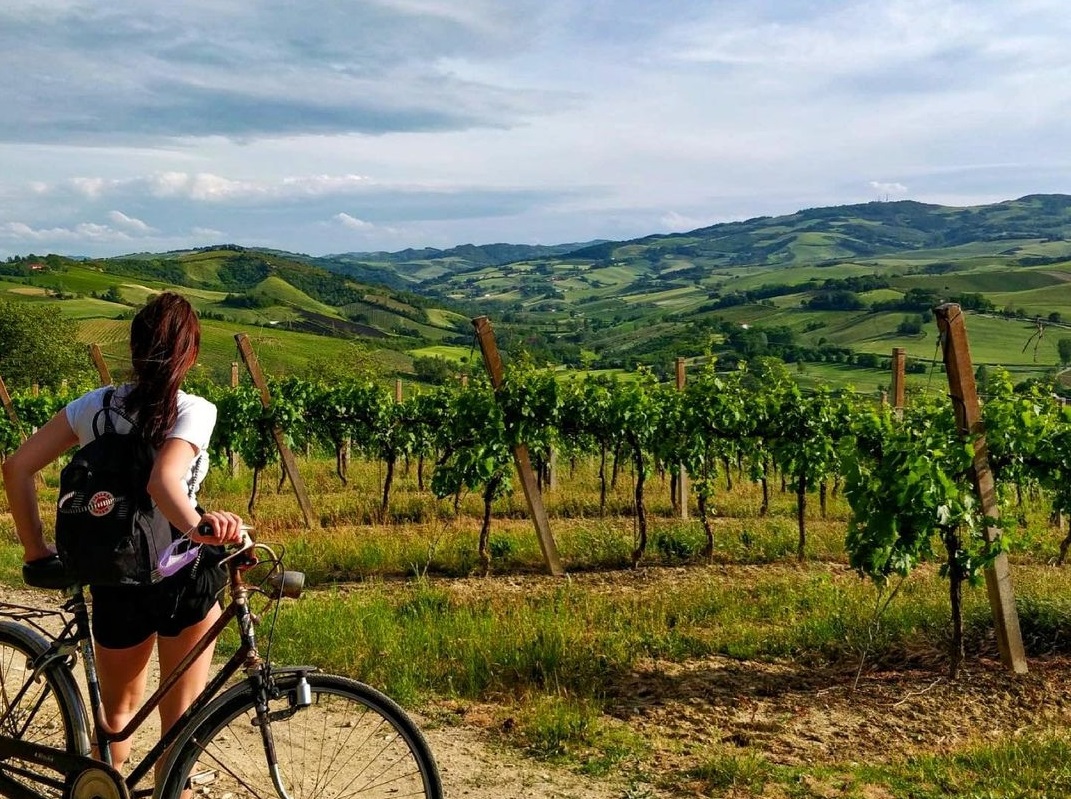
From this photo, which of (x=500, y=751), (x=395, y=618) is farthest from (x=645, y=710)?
(x=395, y=618)

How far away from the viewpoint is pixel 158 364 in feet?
9.33

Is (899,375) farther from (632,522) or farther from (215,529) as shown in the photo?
(215,529)

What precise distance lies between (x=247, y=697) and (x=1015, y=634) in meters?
5.22

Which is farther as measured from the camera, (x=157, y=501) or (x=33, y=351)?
(x=33, y=351)

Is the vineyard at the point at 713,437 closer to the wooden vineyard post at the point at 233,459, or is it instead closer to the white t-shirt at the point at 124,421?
the wooden vineyard post at the point at 233,459

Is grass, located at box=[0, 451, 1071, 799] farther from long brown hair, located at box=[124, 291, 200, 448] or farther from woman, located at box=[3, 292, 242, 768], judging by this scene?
long brown hair, located at box=[124, 291, 200, 448]

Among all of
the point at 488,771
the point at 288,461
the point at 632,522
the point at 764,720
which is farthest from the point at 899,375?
the point at 488,771

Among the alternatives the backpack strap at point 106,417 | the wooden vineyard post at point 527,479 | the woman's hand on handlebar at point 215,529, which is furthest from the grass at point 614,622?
the backpack strap at point 106,417

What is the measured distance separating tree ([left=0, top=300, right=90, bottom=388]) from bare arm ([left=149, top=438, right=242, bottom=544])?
187ft

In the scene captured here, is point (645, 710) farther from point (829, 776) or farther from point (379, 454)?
point (379, 454)

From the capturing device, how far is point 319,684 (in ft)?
9.25

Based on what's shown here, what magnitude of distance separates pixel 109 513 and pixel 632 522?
9149 millimetres

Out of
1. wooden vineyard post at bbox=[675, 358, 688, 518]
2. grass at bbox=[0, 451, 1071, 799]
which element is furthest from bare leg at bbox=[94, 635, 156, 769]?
wooden vineyard post at bbox=[675, 358, 688, 518]

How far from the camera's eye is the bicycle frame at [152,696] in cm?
283
